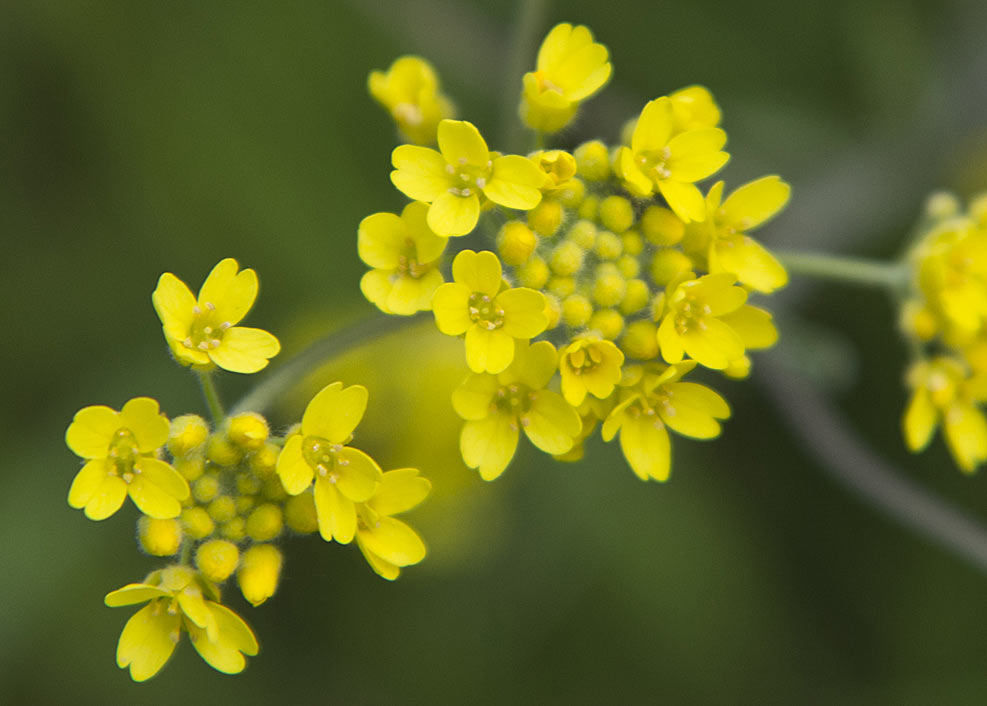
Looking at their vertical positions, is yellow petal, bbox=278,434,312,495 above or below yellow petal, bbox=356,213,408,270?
below

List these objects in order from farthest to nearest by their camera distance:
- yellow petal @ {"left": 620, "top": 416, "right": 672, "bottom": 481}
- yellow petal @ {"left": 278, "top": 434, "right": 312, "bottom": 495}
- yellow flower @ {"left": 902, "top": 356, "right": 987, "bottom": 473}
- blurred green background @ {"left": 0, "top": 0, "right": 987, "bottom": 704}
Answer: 1. blurred green background @ {"left": 0, "top": 0, "right": 987, "bottom": 704}
2. yellow flower @ {"left": 902, "top": 356, "right": 987, "bottom": 473}
3. yellow petal @ {"left": 620, "top": 416, "right": 672, "bottom": 481}
4. yellow petal @ {"left": 278, "top": 434, "right": 312, "bottom": 495}

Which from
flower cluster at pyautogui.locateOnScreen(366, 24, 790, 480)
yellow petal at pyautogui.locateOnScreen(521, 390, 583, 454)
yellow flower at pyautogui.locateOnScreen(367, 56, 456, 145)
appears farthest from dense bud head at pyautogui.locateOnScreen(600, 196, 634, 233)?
yellow flower at pyautogui.locateOnScreen(367, 56, 456, 145)

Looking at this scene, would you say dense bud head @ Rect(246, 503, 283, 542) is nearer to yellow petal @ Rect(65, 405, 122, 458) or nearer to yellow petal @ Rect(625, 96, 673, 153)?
yellow petal @ Rect(65, 405, 122, 458)

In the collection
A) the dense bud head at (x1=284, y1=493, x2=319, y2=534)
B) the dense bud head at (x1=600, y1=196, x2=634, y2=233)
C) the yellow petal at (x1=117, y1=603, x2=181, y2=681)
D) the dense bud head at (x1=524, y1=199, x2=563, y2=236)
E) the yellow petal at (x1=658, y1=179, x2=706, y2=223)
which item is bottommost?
the yellow petal at (x1=117, y1=603, x2=181, y2=681)

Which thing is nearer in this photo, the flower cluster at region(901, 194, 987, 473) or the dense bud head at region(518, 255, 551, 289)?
the dense bud head at region(518, 255, 551, 289)

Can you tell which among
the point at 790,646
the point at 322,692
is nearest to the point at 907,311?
the point at 790,646

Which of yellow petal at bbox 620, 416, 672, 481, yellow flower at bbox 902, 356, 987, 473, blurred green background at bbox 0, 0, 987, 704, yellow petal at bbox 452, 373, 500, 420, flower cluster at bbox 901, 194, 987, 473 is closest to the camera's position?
yellow petal at bbox 452, 373, 500, 420

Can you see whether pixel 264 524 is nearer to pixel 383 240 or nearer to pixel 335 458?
pixel 335 458
